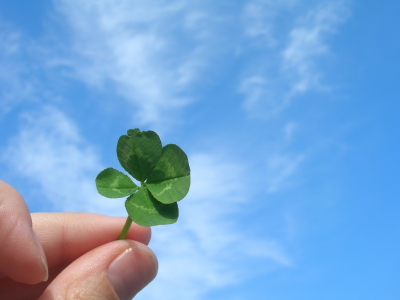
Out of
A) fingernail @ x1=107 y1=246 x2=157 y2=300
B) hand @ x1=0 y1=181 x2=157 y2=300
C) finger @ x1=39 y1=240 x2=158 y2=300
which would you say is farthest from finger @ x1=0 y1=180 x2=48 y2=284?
fingernail @ x1=107 y1=246 x2=157 y2=300

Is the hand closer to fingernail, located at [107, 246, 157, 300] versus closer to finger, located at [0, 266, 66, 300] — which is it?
fingernail, located at [107, 246, 157, 300]

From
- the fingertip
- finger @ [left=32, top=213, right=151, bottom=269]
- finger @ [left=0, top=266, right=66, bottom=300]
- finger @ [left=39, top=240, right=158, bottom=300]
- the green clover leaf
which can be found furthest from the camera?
finger @ [left=32, top=213, right=151, bottom=269]

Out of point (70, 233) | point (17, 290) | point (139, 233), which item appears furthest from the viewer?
point (70, 233)

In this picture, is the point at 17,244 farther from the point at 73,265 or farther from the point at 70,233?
the point at 70,233

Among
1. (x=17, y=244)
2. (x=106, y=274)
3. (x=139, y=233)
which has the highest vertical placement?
(x=139, y=233)

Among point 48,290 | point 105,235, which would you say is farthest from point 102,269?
point 105,235

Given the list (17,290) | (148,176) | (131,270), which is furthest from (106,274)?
(17,290)
